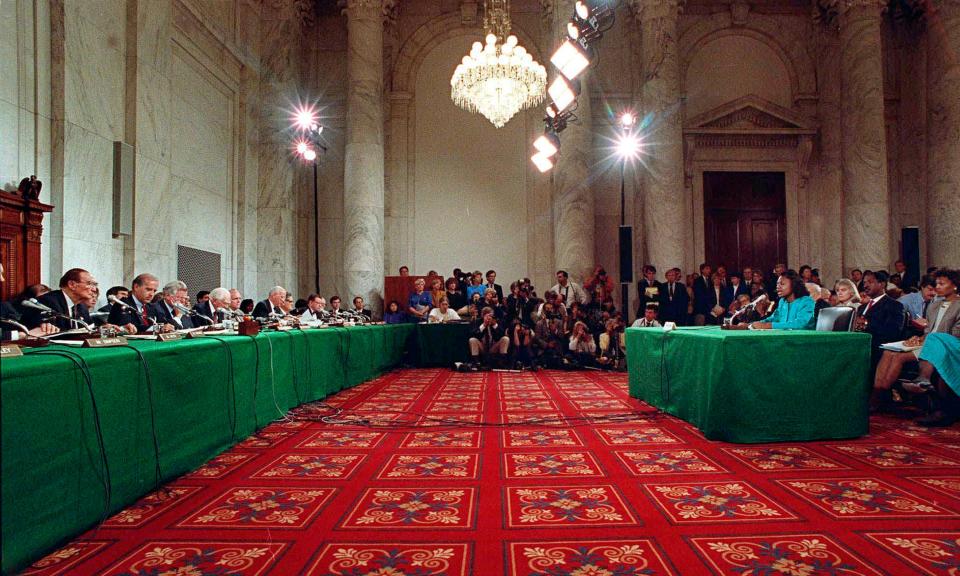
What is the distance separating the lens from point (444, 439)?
4.16 metres

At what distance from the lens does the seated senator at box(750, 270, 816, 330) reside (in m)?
4.92

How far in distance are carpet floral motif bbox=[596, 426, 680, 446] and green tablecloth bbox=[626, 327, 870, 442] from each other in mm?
273

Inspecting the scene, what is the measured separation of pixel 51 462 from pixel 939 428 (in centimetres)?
553

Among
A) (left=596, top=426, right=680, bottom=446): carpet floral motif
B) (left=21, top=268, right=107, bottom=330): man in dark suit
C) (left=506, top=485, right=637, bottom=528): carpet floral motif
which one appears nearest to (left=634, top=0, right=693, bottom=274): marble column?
(left=596, top=426, right=680, bottom=446): carpet floral motif

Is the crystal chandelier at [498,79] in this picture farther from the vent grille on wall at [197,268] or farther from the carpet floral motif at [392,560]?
the carpet floral motif at [392,560]

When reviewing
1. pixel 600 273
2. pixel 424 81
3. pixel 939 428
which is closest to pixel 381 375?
pixel 600 273

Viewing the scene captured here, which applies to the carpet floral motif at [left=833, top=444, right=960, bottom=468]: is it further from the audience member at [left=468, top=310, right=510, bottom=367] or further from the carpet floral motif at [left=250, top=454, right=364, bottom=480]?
the audience member at [left=468, top=310, right=510, bottom=367]

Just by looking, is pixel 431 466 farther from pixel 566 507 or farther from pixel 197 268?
pixel 197 268

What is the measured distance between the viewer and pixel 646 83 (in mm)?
11992

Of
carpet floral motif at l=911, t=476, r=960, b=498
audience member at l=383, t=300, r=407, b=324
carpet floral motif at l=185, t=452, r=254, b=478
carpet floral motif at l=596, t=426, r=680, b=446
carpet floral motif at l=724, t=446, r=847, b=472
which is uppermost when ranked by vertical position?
audience member at l=383, t=300, r=407, b=324

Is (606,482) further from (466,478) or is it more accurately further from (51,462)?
(51,462)

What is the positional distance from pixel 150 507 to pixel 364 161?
385 inches

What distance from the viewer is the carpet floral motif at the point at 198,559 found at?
2.06m

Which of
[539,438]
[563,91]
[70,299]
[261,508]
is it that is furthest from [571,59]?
[261,508]
